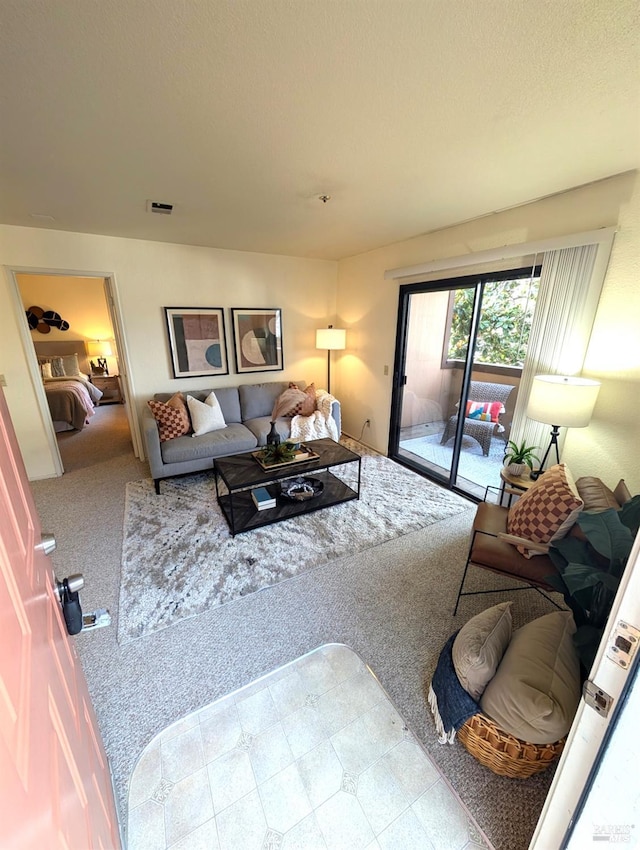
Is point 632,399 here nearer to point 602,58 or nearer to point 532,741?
point 602,58

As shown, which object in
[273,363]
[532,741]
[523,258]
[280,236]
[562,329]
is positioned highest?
[280,236]

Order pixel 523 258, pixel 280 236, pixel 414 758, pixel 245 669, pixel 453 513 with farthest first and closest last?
pixel 280 236
pixel 453 513
pixel 523 258
pixel 245 669
pixel 414 758

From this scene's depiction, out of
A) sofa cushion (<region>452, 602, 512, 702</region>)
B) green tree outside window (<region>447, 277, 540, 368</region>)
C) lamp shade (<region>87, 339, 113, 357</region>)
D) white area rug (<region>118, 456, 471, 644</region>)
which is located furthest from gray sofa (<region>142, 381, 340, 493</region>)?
lamp shade (<region>87, 339, 113, 357</region>)

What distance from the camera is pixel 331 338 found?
13.7 ft

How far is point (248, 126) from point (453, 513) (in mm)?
2929

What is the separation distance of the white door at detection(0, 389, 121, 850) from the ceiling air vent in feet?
7.48

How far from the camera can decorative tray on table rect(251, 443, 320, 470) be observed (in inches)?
A: 108

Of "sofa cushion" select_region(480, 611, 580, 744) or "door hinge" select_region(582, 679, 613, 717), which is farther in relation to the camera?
"sofa cushion" select_region(480, 611, 580, 744)

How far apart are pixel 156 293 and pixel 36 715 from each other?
3877mm

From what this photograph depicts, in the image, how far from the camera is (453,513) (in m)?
2.91

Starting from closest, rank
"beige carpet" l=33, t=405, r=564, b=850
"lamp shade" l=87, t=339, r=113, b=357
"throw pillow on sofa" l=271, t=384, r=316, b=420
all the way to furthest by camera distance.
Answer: "beige carpet" l=33, t=405, r=564, b=850 → "throw pillow on sofa" l=271, t=384, r=316, b=420 → "lamp shade" l=87, t=339, r=113, b=357

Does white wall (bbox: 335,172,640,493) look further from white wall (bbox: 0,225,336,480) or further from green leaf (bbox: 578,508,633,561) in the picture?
white wall (bbox: 0,225,336,480)

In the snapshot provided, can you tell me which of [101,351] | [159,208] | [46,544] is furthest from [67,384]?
[46,544]

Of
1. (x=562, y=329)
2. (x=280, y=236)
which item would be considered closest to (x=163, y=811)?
(x=562, y=329)
